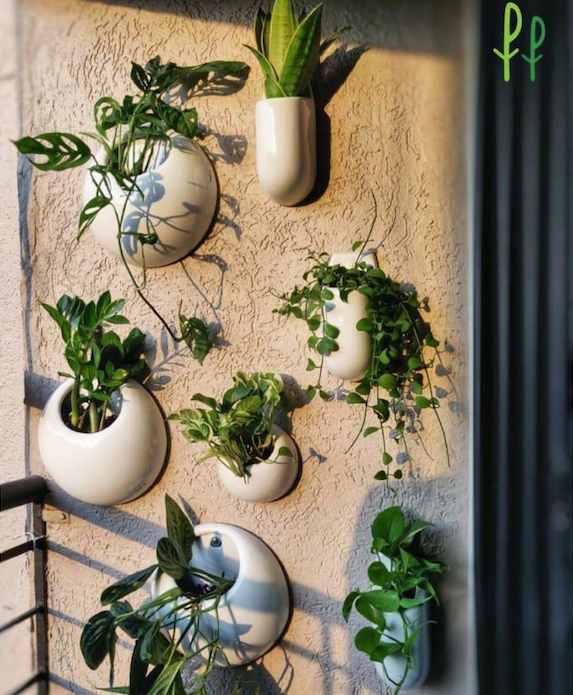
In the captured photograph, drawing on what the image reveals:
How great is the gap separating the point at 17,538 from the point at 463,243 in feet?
3.59

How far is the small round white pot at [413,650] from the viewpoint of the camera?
1.10 meters

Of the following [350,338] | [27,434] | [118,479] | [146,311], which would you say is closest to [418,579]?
[350,338]

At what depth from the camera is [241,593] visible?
3.81ft

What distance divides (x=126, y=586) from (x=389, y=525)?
50cm

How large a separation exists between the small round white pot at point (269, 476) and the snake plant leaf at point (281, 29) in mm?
674

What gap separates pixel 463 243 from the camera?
3.79ft

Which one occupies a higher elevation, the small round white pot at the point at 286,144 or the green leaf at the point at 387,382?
the small round white pot at the point at 286,144

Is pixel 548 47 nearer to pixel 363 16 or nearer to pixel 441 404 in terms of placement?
pixel 363 16

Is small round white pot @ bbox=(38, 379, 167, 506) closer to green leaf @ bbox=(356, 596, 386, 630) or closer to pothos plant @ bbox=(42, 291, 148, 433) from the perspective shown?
pothos plant @ bbox=(42, 291, 148, 433)

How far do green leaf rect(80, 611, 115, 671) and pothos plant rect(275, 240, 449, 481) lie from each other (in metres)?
0.56

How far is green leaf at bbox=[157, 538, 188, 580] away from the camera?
45.3 inches

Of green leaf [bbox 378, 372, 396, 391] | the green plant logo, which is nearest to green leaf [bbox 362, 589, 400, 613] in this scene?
green leaf [bbox 378, 372, 396, 391]

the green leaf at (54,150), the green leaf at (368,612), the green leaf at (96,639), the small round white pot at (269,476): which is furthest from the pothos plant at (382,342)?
the green leaf at (96,639)

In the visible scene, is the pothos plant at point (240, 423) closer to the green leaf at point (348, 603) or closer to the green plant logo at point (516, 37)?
the green leaf at point (348, 603)
